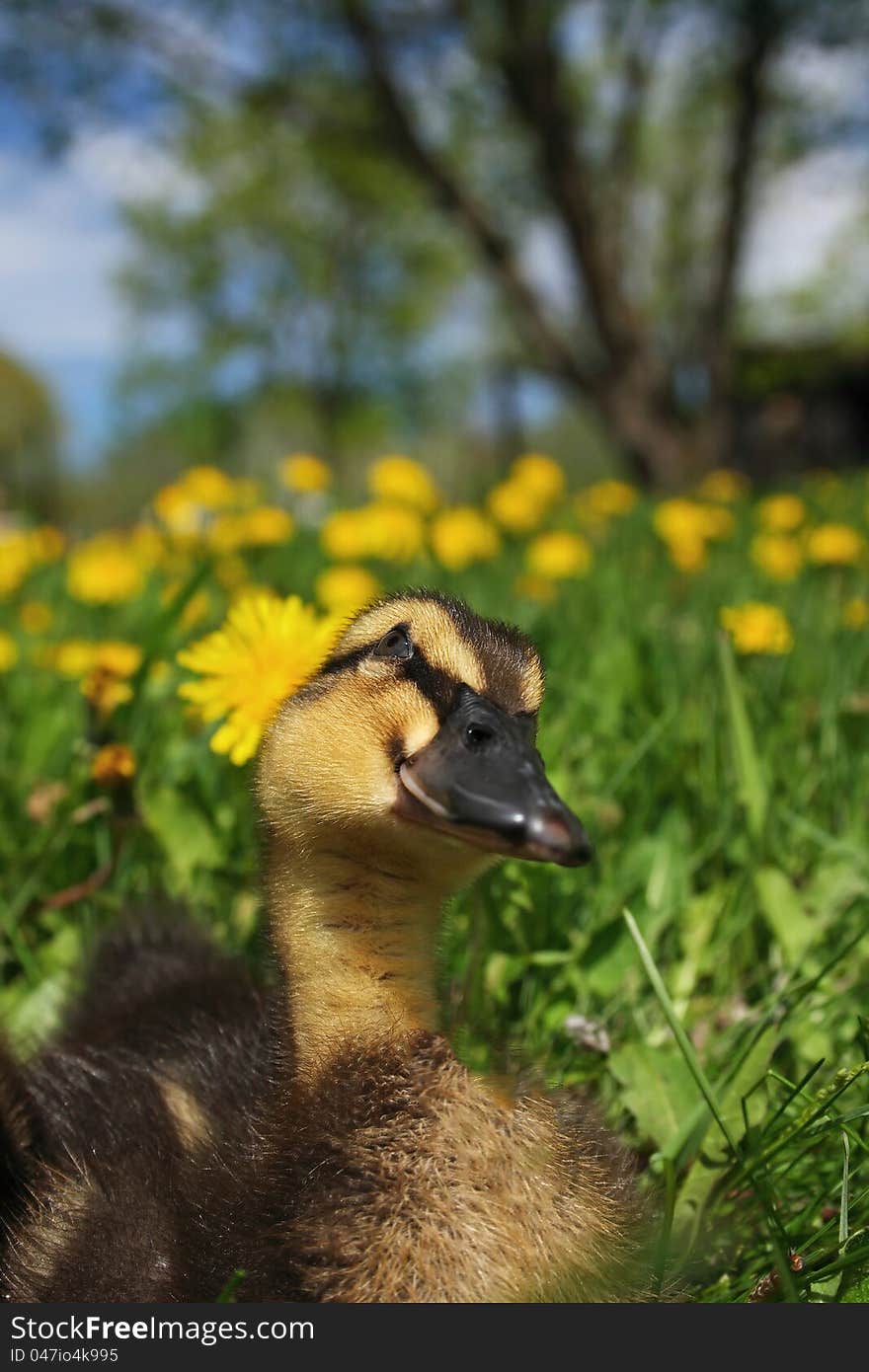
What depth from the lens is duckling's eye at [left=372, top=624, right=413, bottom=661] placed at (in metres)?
1.33

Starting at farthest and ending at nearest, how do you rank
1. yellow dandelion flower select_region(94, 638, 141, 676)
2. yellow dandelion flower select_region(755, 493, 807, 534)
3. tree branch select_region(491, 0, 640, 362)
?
1. tree branch select_region(491, 0, 640, 362)
2. yellow dandelion flower select_region(755, 493, 807, 534)
3. yellow dandelion flower select_region(94, 638, 141, 676)

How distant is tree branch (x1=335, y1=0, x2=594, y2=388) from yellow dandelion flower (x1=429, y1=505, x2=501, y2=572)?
26.4 ft

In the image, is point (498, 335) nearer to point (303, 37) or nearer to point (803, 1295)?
point (303, 37)

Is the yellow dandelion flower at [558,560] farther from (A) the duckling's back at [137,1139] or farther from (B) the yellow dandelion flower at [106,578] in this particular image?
(A) the duckling's back at [137,1139]

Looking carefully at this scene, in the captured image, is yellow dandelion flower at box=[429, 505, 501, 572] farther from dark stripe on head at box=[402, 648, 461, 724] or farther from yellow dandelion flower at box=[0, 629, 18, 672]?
dark stripe on head at box=[402, 648, 461, 724]

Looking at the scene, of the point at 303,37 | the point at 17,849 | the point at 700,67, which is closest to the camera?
the point at 17,849

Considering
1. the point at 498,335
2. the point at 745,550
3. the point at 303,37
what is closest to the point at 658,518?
the point at 745,550

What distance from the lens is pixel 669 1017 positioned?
133cm

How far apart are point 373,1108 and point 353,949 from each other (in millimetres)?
170

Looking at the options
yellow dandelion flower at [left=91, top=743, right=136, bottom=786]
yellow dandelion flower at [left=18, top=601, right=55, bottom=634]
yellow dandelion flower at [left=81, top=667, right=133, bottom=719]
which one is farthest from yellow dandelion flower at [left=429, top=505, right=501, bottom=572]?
yellow dandelion flower at [left=91, top=743, right=136, bottom=786]

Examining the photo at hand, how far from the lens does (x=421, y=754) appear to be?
1208 mm

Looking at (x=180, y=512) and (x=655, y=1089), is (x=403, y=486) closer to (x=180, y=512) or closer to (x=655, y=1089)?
(x=180, y=512)

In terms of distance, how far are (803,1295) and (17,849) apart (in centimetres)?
170

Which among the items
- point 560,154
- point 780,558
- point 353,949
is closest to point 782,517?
point 780,558
